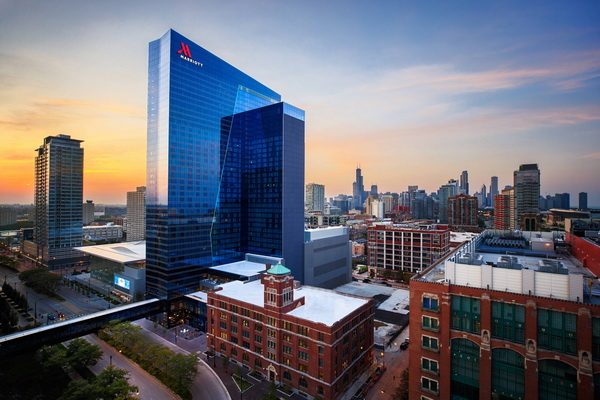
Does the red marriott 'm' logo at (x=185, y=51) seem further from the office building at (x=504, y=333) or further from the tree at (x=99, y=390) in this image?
the office building at (x=504, y=333)

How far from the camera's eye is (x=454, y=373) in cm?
3797

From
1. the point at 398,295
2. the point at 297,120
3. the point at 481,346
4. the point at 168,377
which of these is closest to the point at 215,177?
the point at 297,120

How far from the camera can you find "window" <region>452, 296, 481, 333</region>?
36.7 meters

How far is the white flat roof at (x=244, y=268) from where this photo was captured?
289 ft

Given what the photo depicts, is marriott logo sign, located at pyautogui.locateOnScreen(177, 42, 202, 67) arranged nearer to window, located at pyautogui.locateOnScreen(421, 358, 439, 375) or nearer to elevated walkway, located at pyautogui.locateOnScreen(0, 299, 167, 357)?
elevated walkway, located at pyautogui.locateOnScreen(0, 299, 167, 357)

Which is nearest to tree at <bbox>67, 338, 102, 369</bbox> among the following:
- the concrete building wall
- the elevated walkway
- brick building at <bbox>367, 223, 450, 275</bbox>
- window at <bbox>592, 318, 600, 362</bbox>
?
the elevated walkway

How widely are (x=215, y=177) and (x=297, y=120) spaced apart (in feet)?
116

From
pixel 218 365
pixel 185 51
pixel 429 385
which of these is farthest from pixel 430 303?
pixel 185 51

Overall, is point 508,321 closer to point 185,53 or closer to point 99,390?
point 99,390

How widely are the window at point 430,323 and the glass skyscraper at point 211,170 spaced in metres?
63.2

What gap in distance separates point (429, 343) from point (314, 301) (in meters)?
29.5

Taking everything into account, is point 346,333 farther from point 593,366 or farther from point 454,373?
point 593,366

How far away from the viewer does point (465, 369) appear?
123ft

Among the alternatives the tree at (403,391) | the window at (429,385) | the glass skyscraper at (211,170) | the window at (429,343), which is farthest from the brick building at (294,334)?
the glass skyscraper at (211,170)
